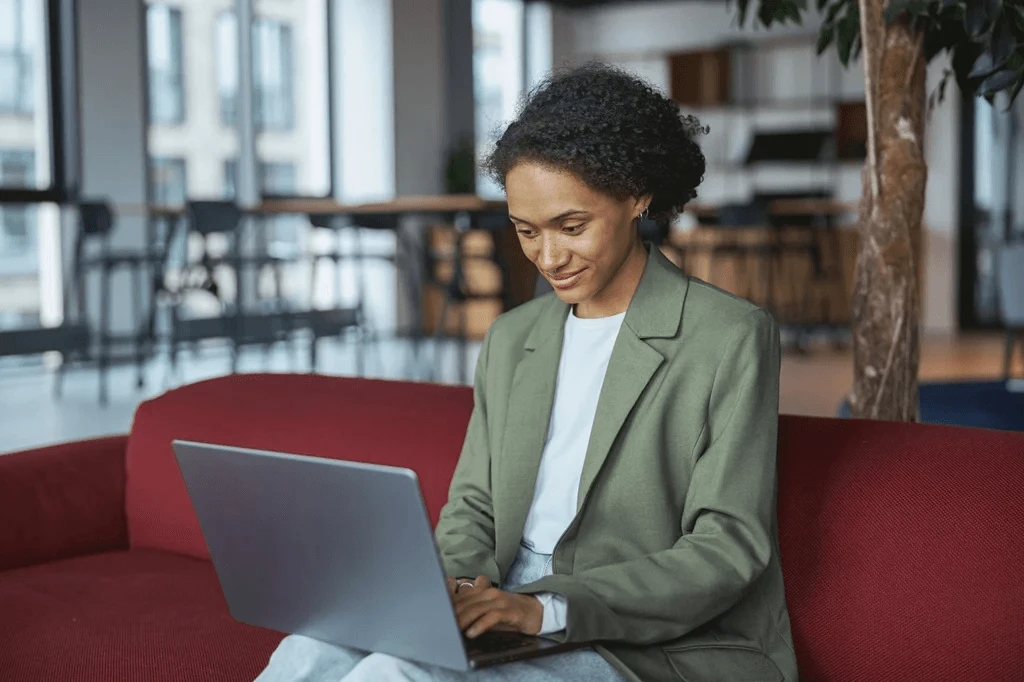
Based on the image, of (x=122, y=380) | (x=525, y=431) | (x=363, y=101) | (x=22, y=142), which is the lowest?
(x=122, y=380)

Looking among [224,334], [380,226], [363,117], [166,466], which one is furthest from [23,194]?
[166,466]

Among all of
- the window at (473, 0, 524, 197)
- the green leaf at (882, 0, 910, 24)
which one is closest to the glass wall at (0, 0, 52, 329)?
the window at (473, 0, 524, 197)

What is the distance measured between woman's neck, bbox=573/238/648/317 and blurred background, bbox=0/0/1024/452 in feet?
13.2

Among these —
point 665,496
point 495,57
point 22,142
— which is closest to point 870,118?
point 665,496

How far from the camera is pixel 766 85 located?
1133 cm

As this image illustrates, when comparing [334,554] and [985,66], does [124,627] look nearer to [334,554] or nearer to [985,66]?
[334,554]

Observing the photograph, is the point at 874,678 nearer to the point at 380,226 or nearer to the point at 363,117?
the point at 380,226

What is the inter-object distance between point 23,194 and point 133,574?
6.15 m

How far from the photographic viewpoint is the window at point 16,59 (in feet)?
25.4

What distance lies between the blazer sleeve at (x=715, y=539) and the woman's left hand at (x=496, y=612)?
0.03 meters

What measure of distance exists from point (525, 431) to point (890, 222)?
3.19 ft

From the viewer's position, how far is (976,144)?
10148 mm

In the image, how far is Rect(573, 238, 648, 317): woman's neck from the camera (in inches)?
61.4

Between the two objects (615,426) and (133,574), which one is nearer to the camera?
(615,426)
